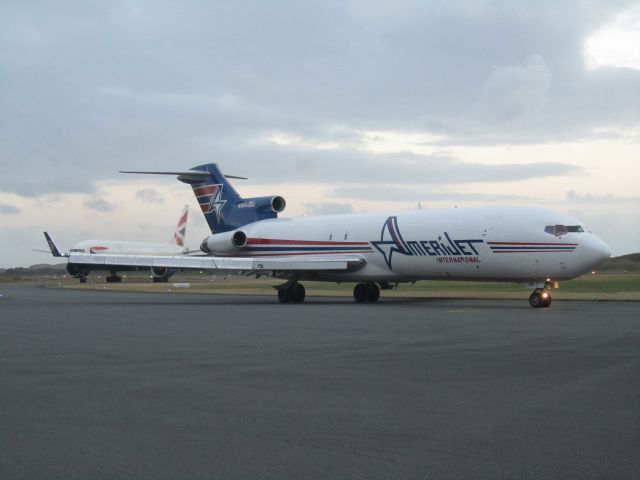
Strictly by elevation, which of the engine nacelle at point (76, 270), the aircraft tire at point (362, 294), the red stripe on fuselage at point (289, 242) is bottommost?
the aircraft tire at point (362, 294)

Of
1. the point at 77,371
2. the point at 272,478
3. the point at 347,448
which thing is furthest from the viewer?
the point at 77,371

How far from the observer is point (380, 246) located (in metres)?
32.1

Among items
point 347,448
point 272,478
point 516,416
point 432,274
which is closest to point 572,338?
point 516,416

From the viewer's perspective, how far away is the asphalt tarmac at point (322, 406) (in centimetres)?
589

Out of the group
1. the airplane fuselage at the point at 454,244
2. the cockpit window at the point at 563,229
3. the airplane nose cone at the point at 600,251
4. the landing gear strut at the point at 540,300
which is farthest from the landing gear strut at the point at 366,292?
the airplane nose cone at the point at 600,251

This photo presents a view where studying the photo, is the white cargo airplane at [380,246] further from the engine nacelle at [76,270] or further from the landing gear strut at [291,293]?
the engine nacelle at [76,270]

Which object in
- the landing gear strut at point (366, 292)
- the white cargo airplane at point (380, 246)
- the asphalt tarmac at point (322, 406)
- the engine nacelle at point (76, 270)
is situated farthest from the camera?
the engine nacelle at point (76, 270)

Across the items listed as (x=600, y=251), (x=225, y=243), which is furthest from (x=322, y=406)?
(x=225, y=243)

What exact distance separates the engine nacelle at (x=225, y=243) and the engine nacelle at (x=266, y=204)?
1.81m

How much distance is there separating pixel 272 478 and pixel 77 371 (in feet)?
19.9

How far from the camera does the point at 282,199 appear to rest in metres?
39.3

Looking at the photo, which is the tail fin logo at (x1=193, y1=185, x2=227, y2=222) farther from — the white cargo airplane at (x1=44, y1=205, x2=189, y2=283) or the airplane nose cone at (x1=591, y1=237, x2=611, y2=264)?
the white cargo airplane at (x1=44, y1=205, x2=189, y2=283)

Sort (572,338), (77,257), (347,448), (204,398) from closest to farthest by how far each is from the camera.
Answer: (347,448)
(204,398)
(572,338)
(77,257)

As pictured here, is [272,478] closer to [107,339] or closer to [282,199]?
[107,339]
